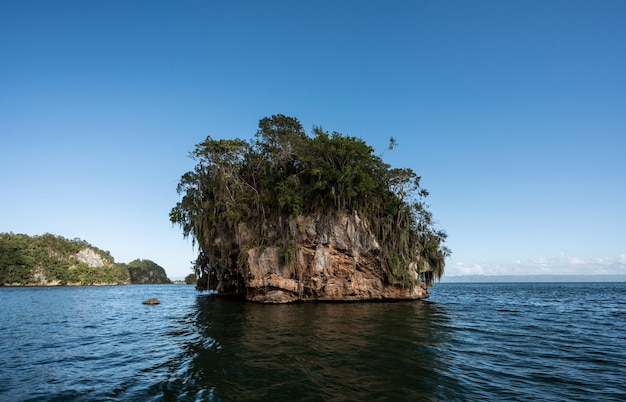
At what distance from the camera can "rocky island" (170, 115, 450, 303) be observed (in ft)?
96.1

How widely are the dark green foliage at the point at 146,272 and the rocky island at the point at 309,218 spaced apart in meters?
147

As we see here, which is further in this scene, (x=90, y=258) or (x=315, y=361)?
(x=90, y=258)

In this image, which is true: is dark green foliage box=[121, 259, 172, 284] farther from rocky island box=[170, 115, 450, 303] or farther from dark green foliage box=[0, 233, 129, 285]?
rocky island box=[170, 115, 450, 303]

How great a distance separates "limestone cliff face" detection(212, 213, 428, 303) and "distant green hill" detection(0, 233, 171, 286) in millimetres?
97257

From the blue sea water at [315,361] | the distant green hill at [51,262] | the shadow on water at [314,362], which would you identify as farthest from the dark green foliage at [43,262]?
the shadow on water at [314,362]

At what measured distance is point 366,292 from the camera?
31.3 meters

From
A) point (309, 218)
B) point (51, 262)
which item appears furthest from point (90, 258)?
point (309, 218)

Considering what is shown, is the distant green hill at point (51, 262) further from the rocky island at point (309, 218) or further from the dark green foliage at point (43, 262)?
the rocky island at point (309, 218)

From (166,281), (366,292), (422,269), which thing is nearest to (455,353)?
(366,292)

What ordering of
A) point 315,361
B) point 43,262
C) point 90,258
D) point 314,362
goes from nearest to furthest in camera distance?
point 314,362
point 315,361
point 43,262
point 90,258

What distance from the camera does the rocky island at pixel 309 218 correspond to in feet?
96.1

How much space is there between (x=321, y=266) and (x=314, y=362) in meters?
19.6

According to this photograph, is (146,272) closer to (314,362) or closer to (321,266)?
(321,266)

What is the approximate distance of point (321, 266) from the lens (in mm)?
A: 29781
